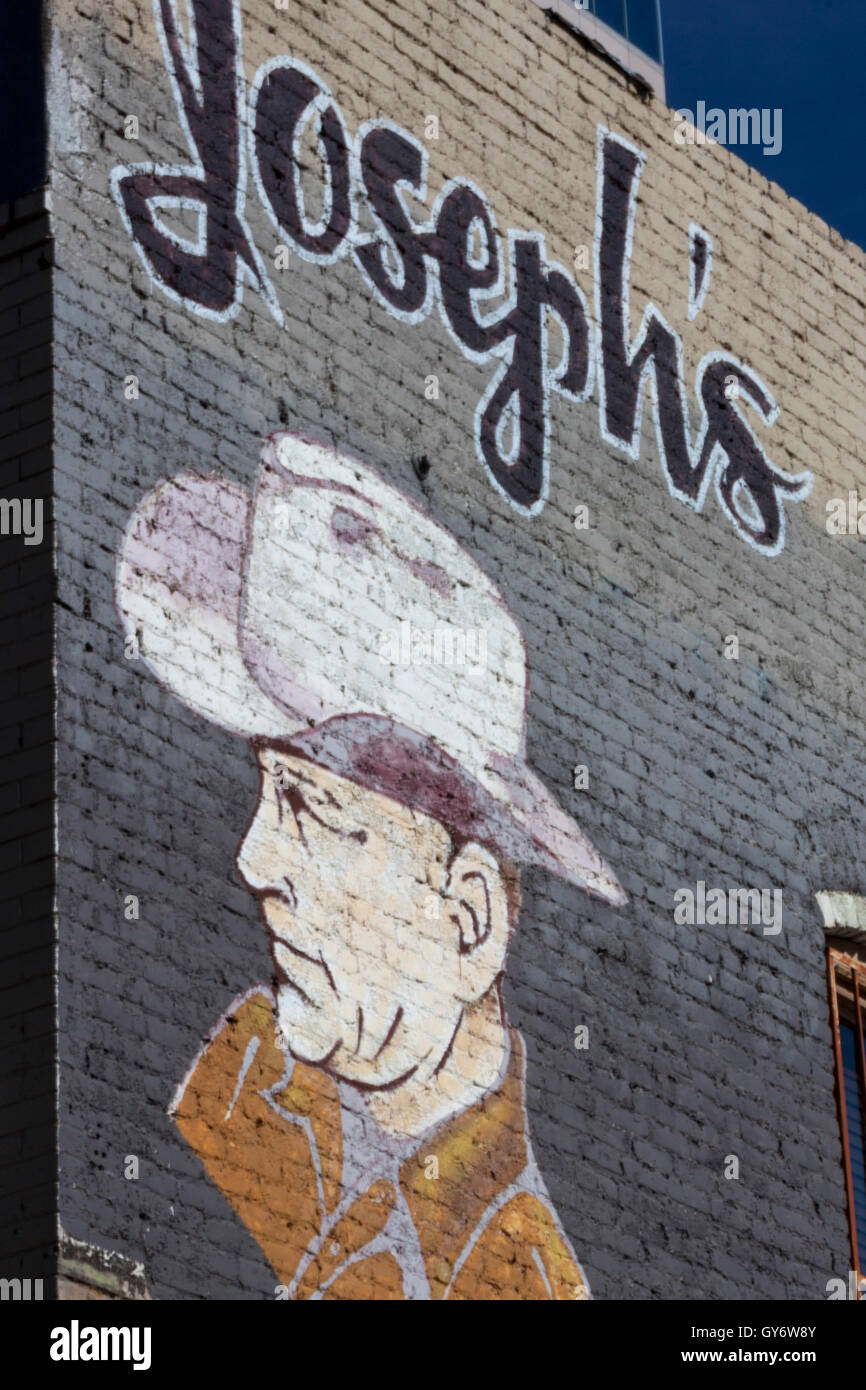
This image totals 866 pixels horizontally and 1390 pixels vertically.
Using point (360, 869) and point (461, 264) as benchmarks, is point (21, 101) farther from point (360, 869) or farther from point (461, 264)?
point (360, 869)

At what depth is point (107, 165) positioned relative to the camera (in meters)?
12.5

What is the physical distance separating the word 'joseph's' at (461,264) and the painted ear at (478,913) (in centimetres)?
210

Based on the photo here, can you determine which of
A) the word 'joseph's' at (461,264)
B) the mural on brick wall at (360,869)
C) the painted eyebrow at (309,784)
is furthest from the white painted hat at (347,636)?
the word 'joseph's' at (461,264)

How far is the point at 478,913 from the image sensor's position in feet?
43.1

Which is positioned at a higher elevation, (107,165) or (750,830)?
(107,165)

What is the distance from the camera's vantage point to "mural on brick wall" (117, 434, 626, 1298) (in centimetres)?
1183

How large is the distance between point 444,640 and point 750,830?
2.57 meters

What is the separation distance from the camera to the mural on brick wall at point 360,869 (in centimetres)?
→ 1183

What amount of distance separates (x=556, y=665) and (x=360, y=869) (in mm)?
2094

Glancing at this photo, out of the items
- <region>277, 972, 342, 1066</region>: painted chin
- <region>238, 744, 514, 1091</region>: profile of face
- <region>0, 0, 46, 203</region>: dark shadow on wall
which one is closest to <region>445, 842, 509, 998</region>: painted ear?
<region>238, 744, 514, 1091</region>: profile of face

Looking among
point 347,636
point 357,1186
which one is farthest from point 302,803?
point 357,1186

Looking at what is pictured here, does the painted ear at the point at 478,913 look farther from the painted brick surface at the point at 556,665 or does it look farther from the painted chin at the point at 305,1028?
the painted chin at the point at 305,1028
